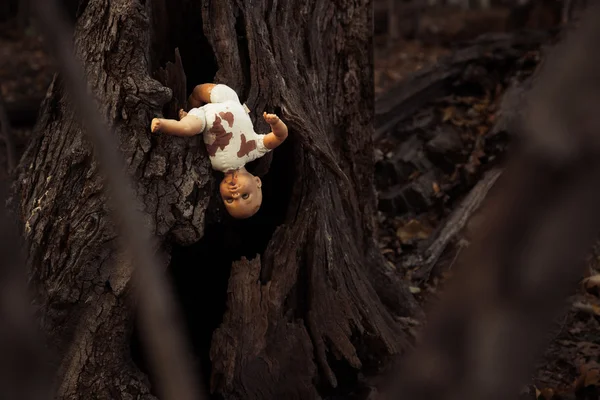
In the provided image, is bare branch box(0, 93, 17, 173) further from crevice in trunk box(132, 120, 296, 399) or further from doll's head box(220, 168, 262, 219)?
doll's head box(220, 168, 262, 219)

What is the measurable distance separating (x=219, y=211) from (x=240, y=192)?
366 mm

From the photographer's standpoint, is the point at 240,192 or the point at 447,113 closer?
the point at 240,192

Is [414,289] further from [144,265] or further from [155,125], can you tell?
[144,265]

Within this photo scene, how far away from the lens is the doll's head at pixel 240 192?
267 cm

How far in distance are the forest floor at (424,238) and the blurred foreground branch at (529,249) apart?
2.13 metres

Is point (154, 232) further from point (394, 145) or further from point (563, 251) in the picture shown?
point (394, 145)

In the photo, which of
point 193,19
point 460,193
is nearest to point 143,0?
point 193,19

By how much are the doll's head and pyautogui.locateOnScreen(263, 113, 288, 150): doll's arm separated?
155mm

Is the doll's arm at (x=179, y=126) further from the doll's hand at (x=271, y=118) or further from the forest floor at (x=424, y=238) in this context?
the forest floor at (x=424, y=238)

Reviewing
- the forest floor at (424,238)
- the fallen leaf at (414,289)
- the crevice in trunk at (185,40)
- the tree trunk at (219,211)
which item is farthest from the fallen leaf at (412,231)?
the crevice in trunk at (185,40)

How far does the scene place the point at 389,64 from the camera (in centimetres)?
938

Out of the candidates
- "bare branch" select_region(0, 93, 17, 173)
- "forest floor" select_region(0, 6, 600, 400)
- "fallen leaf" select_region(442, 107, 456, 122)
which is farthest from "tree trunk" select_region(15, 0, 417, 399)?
"fallen leaf" select_region(442, 107, 456, 122)

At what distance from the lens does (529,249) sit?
0.71 m

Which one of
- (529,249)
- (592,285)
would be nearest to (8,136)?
(592,285)
